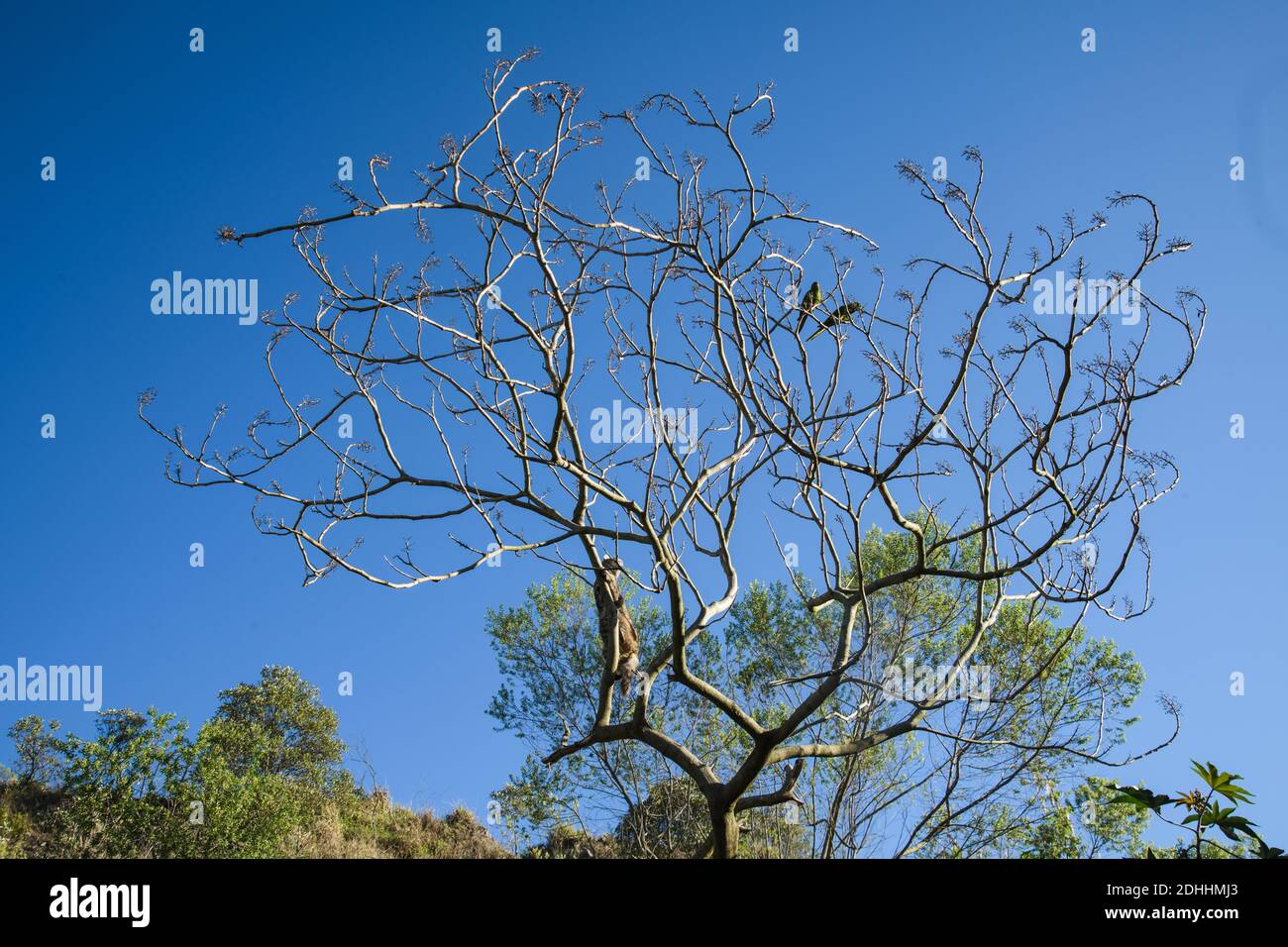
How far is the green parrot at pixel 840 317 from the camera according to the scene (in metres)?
5.96

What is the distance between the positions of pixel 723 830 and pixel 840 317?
3.00m

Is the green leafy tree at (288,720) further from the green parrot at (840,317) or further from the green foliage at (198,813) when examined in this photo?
the green parrot at (840,317)

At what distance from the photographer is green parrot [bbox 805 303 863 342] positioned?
5.96m

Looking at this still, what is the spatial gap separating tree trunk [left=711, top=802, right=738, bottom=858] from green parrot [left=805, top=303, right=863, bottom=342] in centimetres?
277

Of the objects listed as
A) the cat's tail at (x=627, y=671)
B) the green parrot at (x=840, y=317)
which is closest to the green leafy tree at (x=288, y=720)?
the cat's tail at (x=627, y=671)

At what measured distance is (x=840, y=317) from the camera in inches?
237

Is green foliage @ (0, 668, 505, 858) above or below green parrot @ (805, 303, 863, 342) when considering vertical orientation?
below

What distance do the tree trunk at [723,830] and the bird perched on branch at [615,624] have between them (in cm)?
97

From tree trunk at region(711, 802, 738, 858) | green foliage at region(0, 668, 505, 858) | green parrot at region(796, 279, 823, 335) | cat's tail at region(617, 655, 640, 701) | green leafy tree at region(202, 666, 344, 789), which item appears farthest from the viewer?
green leafy tree at region(202, 666, 344, 789)

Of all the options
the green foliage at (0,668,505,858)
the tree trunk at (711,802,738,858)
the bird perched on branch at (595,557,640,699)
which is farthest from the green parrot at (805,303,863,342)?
the green foliage at (0,668,505,858)

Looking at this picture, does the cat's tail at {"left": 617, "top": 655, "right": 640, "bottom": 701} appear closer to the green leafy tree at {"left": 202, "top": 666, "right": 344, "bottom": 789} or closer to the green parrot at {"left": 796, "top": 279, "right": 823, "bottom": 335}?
the green parrot at {"left": 796, "top": 279, "right": 823, "bottom": 335}
